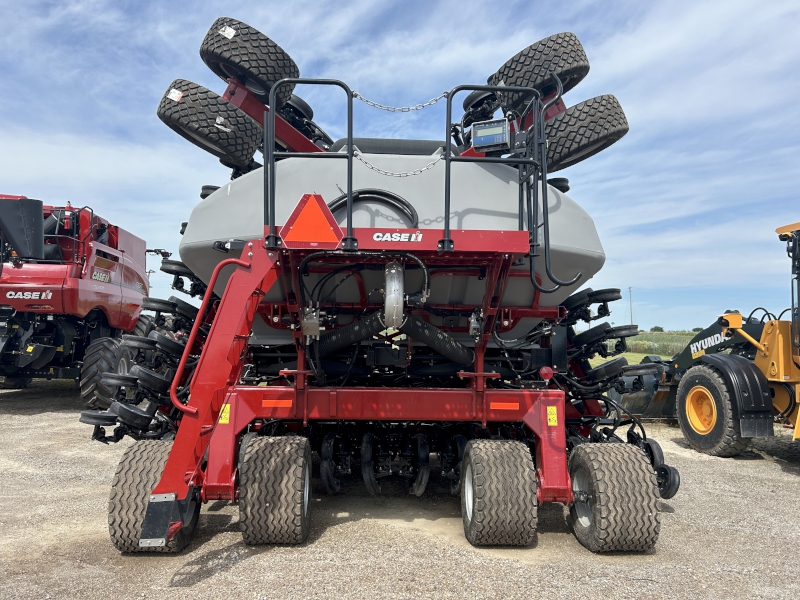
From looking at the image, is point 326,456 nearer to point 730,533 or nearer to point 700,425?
point 730,533

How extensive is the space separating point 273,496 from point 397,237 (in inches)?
70.7

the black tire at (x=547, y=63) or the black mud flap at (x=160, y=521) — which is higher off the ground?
the black tire at (x=547, y=63)

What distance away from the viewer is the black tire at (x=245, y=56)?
454 centimetres

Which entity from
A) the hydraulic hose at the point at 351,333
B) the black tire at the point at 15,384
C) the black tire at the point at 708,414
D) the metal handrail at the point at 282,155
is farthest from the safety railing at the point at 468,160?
the black tire at the point at 15,384

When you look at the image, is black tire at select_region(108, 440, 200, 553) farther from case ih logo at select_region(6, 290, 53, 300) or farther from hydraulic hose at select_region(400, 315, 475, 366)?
case ih logo at select_region(6, 290, 53, 300)

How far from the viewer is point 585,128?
14.2 ft

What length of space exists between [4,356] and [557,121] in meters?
9.75

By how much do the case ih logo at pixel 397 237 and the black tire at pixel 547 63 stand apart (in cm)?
178

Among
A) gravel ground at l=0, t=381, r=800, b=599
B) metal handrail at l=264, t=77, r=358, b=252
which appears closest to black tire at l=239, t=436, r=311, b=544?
gravel ground at l=0, t=381, r=800, b=599

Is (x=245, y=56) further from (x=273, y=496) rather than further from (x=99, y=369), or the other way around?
(x=99, y=369)

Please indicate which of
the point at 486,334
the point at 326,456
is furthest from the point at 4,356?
the point at 486,334

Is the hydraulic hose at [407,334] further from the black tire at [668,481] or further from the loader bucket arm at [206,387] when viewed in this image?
the black tire at [668,481]

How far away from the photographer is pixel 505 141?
386cm

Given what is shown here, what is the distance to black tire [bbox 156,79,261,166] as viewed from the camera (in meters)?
4.25
